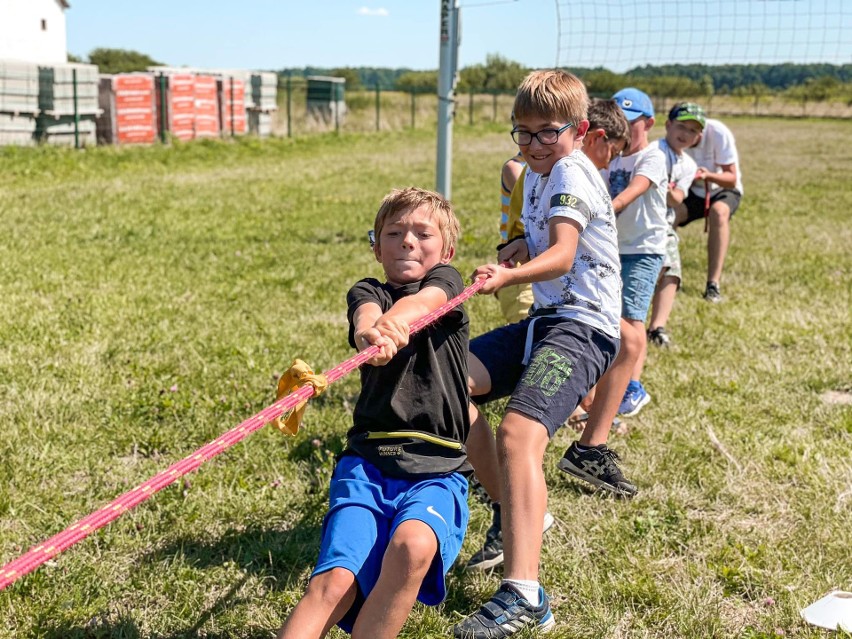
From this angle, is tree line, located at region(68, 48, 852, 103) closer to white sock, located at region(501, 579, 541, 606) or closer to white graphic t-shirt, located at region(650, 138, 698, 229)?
white graphic t-shirt, located at region(650, 138, 698, 229)

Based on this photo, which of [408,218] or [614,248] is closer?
[408,218]

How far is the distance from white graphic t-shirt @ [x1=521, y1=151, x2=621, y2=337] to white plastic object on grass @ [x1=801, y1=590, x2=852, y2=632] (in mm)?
1173

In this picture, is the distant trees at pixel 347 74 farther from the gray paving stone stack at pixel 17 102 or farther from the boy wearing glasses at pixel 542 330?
the boy wearing glasses at pixel 542 330

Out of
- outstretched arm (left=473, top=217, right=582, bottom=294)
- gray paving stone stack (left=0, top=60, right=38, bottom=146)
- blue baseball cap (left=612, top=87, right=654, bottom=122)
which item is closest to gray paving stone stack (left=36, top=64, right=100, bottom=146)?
gray paving stone stack (left=0, top=60, right=38, bottom=146)

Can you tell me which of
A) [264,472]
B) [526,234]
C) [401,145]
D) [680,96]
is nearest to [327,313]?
[264,472]

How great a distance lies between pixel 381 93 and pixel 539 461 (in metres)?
31.7

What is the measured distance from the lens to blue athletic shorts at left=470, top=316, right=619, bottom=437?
302 centimetres

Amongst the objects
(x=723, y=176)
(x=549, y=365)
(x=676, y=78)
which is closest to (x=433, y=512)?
(x=549, y=365)

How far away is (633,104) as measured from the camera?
15.9 feet

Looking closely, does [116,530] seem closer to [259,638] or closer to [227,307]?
[259,638]

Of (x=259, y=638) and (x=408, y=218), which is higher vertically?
(x=408, y=218)

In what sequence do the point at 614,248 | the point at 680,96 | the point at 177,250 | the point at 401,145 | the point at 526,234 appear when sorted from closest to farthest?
the point at 614,248 → the point at 526,234 → the point at 177,250 → the point at 401,145 → the point at 680,96

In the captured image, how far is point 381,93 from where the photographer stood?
33.2m

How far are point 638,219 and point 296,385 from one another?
311 cm
